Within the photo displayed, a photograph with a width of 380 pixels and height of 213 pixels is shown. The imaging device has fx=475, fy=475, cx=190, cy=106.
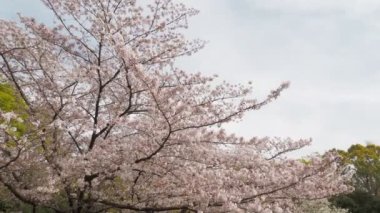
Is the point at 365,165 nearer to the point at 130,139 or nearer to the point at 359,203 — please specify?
the point at 359,203

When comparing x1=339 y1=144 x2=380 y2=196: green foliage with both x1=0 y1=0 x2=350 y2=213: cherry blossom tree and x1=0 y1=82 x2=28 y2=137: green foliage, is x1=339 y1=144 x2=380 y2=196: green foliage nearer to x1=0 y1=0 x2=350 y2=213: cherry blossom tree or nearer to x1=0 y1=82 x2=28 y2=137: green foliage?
x1=0 y1=82 x2=28 y2=137: green foliage

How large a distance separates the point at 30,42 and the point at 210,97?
3324 millimetres

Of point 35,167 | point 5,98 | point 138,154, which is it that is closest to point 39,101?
point 35,167

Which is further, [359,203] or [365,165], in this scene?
[365,165]

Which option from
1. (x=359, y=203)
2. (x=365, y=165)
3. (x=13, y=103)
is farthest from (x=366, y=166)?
(x=13, y=103)

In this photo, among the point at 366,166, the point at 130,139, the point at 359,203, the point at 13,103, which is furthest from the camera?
the point at 366,166

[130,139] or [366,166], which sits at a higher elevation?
[366,166]

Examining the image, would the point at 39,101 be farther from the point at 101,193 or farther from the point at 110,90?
the point at 101,193

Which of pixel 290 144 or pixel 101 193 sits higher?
pixel 290 144

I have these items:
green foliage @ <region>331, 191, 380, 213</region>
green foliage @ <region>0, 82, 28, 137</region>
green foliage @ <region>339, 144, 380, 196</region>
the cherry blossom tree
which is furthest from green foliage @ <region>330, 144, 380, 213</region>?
the cherry blossom tree

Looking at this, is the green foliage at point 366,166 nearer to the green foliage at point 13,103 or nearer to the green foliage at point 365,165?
the green foliage at point 365,165

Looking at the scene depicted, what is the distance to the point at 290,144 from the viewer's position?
7.23m

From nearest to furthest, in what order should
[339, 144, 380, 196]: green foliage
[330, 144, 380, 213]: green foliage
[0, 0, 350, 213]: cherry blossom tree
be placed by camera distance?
[0, 0, 350, 213]: cherry blossom tree
[330, 144, 380, 213]: green foliage
[339, 144, 380, 196]: green foliage

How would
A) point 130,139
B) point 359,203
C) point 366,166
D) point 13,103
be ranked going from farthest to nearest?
point 366,166
point 359,203
point 13,103
point 130,139
